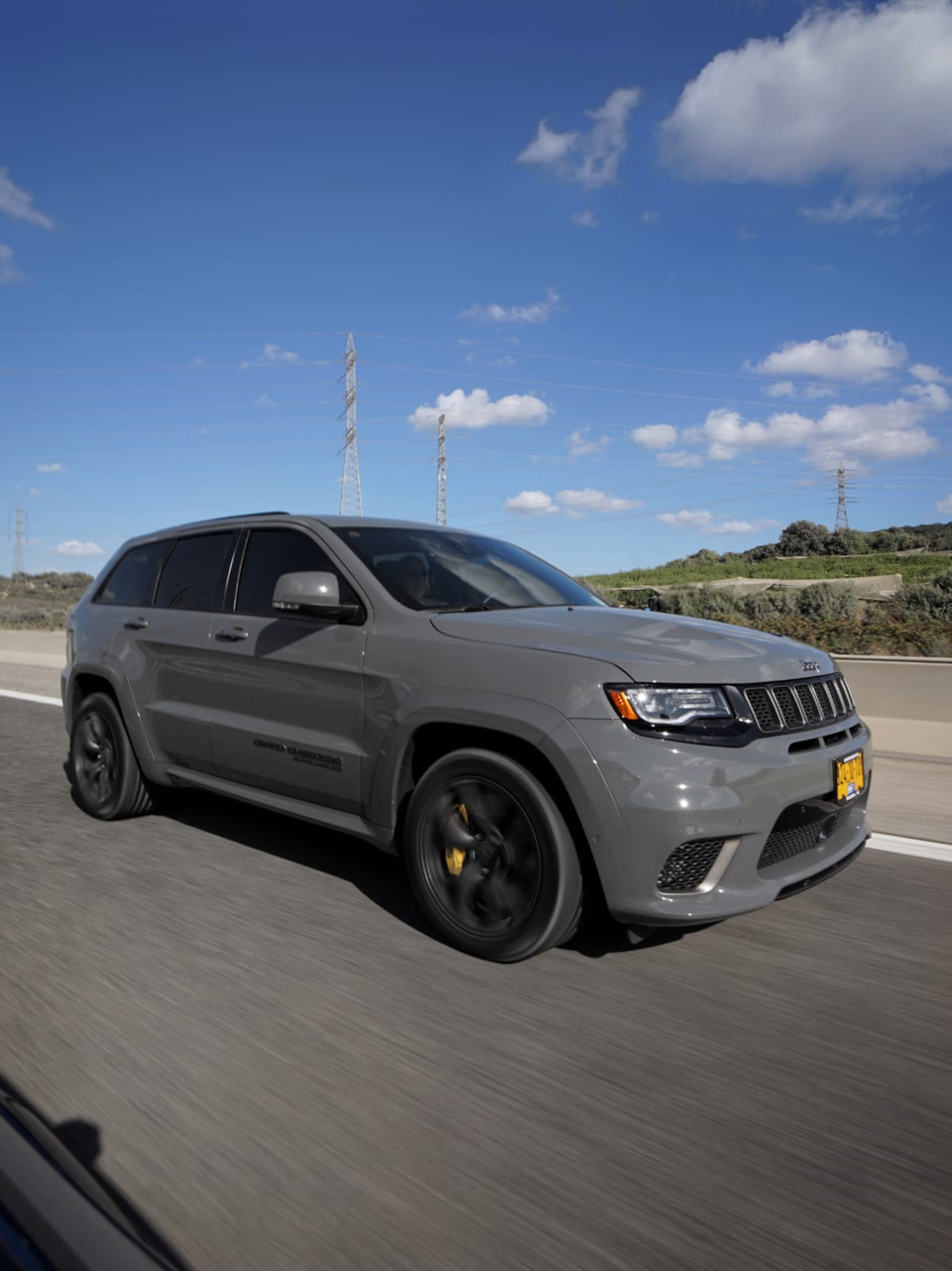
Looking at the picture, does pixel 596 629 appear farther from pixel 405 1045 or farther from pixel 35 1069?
pixel 35 1069

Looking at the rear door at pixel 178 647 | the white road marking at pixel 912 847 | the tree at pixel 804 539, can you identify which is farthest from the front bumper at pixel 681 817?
the tree at pixel 804 539

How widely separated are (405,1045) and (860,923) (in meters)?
2.09

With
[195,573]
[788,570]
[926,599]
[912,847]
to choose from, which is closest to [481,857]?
[195,573]

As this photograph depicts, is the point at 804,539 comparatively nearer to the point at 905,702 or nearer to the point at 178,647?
the point at 905,702

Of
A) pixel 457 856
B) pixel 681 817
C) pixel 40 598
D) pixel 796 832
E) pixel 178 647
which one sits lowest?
pixel 457 856

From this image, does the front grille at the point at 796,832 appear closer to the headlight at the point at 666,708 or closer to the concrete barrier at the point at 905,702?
the headlight at the point at 666,708

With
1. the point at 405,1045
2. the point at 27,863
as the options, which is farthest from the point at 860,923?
the point at 27,863

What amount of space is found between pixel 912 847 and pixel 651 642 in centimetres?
254

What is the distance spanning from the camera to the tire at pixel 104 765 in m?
5.63

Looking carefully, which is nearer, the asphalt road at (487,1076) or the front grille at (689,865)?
the asphalt road at (487,1076)

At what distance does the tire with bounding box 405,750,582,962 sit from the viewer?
11.2 ft

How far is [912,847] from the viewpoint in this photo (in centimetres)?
520

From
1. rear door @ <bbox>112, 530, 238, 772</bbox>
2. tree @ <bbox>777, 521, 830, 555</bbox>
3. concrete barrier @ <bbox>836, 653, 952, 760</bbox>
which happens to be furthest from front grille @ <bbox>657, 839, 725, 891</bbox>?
tree @ <bbox>777, 521, 830, 555</bbox>

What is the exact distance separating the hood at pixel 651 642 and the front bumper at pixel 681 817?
0.81 ft
